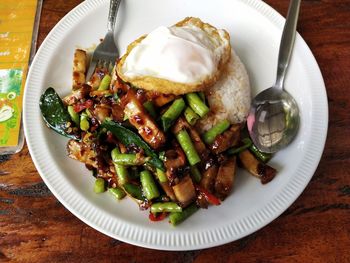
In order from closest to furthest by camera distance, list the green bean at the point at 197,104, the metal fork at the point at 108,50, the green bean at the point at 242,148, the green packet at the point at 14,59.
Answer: the green bean at the point at 197,104
the green bean at the point at 242,148
the green packet at the point at 14,59
the metal fork at the point at 108,50

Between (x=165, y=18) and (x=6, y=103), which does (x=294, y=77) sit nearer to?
(x=165, y=18)

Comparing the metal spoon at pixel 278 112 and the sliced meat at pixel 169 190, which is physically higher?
the metal spoon at pixel 278 112

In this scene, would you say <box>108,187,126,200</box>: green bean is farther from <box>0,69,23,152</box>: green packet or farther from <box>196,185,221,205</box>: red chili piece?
<box>0,69,23,152</box>: green packet

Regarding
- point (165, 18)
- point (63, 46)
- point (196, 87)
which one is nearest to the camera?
point (196, 87)

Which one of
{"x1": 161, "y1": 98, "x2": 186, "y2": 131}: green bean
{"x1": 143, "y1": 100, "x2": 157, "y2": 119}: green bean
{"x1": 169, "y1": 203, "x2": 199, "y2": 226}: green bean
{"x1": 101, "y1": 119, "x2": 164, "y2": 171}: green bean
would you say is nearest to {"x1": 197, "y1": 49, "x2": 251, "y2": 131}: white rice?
{"x1": 161, "y1": 98, "x2": 186, "y2": 131}: green bean

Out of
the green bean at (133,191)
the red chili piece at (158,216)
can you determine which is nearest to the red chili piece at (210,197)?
the red chili piece at (158,216)

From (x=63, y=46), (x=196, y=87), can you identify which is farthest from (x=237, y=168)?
Answer: (x=63, y=46)

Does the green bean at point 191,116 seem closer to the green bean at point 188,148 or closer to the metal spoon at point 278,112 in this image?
the green bean at point 188,148

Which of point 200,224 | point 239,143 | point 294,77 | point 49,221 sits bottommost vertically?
point 49,221
